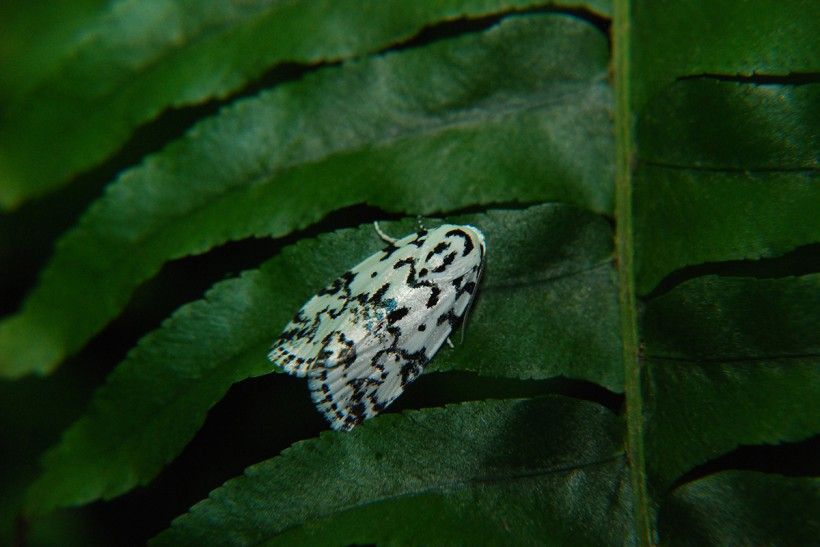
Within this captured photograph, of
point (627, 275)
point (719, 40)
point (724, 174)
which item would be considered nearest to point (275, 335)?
point (627, 275)

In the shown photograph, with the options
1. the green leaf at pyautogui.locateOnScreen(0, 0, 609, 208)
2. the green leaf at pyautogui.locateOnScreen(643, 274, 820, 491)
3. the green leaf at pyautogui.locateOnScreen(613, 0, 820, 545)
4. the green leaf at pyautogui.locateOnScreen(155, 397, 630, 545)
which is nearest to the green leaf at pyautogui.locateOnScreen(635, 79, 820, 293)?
the green leaf at pyautogui.locateOnScreen(613, 0, 820, 545)

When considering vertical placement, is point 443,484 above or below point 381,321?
above

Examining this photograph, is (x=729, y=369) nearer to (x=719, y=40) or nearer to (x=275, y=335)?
(x=719, y=40)

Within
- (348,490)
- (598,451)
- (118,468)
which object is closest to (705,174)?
(598,451)

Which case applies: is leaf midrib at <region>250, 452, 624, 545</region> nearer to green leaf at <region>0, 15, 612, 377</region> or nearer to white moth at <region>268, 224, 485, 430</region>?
white moth at <region>268, 224, 485, 430</region>

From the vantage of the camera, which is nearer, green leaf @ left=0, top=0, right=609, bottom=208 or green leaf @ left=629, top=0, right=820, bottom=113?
green leaf @ left=629, top=0, right=820, bottom=113

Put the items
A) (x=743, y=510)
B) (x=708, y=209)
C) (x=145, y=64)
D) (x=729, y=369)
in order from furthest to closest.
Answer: (x=145, y=64), (x=708, y=209), (x=729, y=369), (x=743, y=510)

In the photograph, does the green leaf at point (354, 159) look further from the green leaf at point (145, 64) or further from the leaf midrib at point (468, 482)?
the leaf midrib at point (468, 482)

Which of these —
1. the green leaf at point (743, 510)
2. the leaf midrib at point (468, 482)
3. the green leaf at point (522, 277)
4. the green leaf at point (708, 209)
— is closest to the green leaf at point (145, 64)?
the green leaf at point (522, 277)
